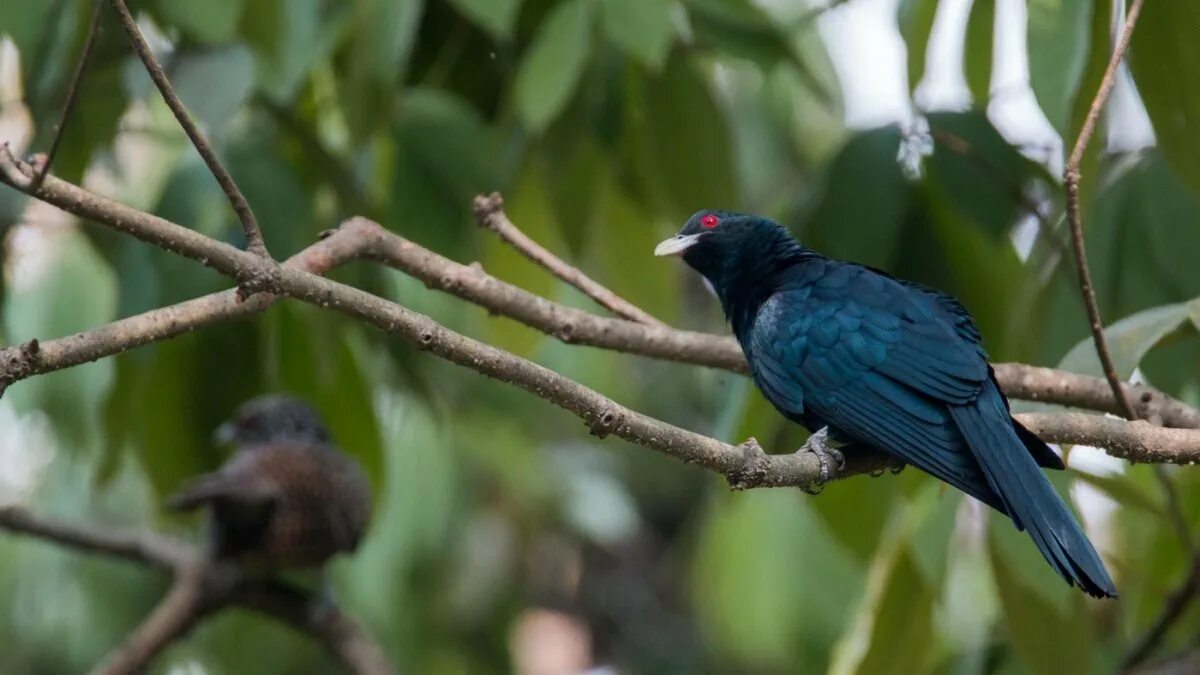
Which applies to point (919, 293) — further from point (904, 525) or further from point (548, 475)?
point (548, 475)

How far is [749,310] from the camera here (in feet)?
12.2

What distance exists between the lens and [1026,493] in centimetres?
268

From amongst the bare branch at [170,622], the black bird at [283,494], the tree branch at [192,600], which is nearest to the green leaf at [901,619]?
the tree branch at [192,600]

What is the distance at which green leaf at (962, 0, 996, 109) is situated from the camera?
363 centimetres

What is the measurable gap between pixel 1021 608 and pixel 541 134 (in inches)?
66.2

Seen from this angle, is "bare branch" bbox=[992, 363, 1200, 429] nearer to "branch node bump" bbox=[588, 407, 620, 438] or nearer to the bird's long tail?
the bird's long tail

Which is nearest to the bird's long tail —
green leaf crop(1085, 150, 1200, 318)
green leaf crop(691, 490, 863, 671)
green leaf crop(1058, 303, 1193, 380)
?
green leaf crop(1058, 303, 1193, 380)

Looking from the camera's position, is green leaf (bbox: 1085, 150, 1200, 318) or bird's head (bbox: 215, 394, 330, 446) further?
bird's head (bbox: 215, 394, 330, 446)

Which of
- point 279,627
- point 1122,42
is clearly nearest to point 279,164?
point 1122,42

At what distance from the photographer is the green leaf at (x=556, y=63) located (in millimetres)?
3266

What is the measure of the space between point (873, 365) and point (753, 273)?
0.65 metres

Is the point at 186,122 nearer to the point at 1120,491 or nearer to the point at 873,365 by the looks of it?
the point at 873,365

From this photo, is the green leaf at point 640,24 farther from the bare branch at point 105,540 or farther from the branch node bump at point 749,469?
the bare branch at point 105,540

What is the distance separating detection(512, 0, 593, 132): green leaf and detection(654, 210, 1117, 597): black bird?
72 centimetres
